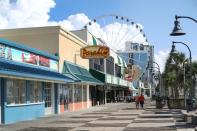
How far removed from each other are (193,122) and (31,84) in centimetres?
1322

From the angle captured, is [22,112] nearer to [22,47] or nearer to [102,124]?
[22,47]

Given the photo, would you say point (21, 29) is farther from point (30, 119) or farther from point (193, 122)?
point (193, 122)

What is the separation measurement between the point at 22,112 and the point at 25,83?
2.09 meters

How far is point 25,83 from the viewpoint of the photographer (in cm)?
3306

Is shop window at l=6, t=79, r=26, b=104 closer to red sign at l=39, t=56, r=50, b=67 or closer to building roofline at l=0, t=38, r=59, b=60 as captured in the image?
building roofline at l=0, t=38, r=59, b=60

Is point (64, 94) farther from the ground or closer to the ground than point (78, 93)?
closer to the ground

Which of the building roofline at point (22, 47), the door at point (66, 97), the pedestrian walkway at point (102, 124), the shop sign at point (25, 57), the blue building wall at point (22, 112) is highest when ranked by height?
the building roofline at point (22, 47)

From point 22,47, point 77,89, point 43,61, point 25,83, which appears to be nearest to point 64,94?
point 77,89

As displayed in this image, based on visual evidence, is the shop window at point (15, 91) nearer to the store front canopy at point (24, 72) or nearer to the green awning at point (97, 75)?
the store front canopy at point (24, 72)

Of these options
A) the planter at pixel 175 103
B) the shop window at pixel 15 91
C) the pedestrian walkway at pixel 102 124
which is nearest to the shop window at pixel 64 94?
the pedestrian walkway at pixel 102 124

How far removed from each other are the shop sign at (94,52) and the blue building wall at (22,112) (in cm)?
1240

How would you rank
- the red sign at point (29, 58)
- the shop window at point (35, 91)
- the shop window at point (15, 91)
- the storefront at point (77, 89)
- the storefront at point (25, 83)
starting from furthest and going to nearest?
the storefront at point (77, 89) → the shop window at point (35, 91) → the red sign at point (29, 58) → the shop window at point (15, 91) → the storefront at point (25, 83)

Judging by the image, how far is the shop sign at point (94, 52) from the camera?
4862cm

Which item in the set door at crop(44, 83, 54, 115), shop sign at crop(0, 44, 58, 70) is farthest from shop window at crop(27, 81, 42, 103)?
door at crop(44, 83, 54, 115)
